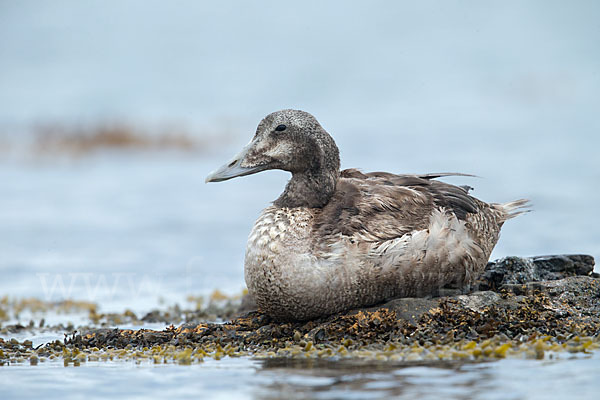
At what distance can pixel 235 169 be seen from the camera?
23.8 feet

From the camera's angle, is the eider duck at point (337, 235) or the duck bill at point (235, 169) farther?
the duck bill at point (235, 169)

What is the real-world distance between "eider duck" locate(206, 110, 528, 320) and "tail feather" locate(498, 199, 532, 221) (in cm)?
88

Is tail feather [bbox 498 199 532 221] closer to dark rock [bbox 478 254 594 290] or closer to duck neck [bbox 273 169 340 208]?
dark rock [bbox 478 254 594 290]

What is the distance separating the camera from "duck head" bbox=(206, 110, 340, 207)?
23.5 ft

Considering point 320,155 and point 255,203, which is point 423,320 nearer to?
point 320,155

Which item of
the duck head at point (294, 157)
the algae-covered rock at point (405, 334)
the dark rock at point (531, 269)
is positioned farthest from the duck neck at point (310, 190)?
the dark rock at point (531, 269)

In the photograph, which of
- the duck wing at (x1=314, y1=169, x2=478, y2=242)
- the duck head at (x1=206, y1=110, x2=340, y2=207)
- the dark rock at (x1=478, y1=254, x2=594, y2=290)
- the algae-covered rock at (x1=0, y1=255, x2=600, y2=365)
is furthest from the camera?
the dark rock at (x1=478, y1=254, x2=594, y2=290)

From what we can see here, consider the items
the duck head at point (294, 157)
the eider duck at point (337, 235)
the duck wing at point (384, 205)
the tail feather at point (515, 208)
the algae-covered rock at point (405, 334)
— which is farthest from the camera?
the tail feather at point (515, 208)

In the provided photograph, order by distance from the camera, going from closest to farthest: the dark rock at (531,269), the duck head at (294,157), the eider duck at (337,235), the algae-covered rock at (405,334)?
the algae-covered rock at (405,334) → the eider duck at (337,235) → the duck head at (294,157) → the dark rock at (531,269)

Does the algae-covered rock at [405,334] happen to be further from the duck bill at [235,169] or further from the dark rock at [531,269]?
the duck bill at [235,169]

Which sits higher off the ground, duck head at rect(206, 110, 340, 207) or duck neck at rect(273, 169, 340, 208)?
duck head at rect(206, 110, 340, 207)

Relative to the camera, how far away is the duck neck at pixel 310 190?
282 inches

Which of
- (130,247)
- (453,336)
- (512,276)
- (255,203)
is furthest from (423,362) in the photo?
(255,203)

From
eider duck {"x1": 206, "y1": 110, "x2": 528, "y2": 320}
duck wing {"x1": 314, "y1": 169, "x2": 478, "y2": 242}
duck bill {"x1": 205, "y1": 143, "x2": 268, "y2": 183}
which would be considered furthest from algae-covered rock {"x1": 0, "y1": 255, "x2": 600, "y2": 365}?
duck bill {"x1": 205, "y1": 143, "x2": 268, "y2": 183}
